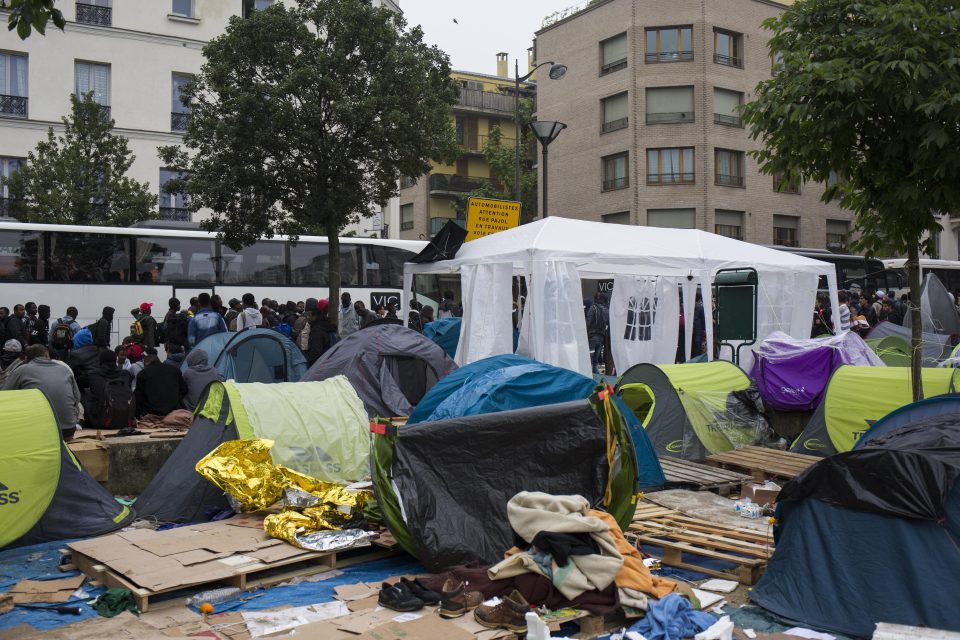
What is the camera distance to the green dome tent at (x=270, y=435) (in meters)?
A: 7.84

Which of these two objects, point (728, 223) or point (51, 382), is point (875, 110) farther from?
point (728, 223)

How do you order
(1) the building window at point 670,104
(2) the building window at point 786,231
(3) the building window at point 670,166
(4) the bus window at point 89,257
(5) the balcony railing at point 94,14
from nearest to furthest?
(4) the bus window at point 89,257, (5) the balcony railing at point 94,14, (1) the building window at point 670,104, (3) the building window at point 670,166, (2) the building window at point 786,231

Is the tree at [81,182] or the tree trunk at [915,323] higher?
the tree at [81,182]

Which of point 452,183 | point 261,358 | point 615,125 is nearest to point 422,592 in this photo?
point 261,358

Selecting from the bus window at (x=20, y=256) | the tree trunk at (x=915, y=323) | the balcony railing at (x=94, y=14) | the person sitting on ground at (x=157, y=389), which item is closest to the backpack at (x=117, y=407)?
the person sitting on ground at (x=157, y=389)

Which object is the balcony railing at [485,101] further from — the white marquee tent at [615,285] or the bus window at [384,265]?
the white marquee tent at [615,285]

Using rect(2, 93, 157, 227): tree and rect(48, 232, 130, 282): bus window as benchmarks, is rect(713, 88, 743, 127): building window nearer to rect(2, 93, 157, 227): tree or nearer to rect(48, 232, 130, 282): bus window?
rect(2, 93, 157, 227): tree

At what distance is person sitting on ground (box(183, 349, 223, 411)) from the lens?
1096 cm

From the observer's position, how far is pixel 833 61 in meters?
6.86

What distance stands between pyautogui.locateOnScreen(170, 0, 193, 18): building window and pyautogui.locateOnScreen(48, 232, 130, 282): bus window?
14.4 metres

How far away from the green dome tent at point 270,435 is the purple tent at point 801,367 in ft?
17.7

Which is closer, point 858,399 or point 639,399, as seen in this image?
point 858,399

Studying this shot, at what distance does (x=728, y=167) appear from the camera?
114 feet

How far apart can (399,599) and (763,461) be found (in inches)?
200
